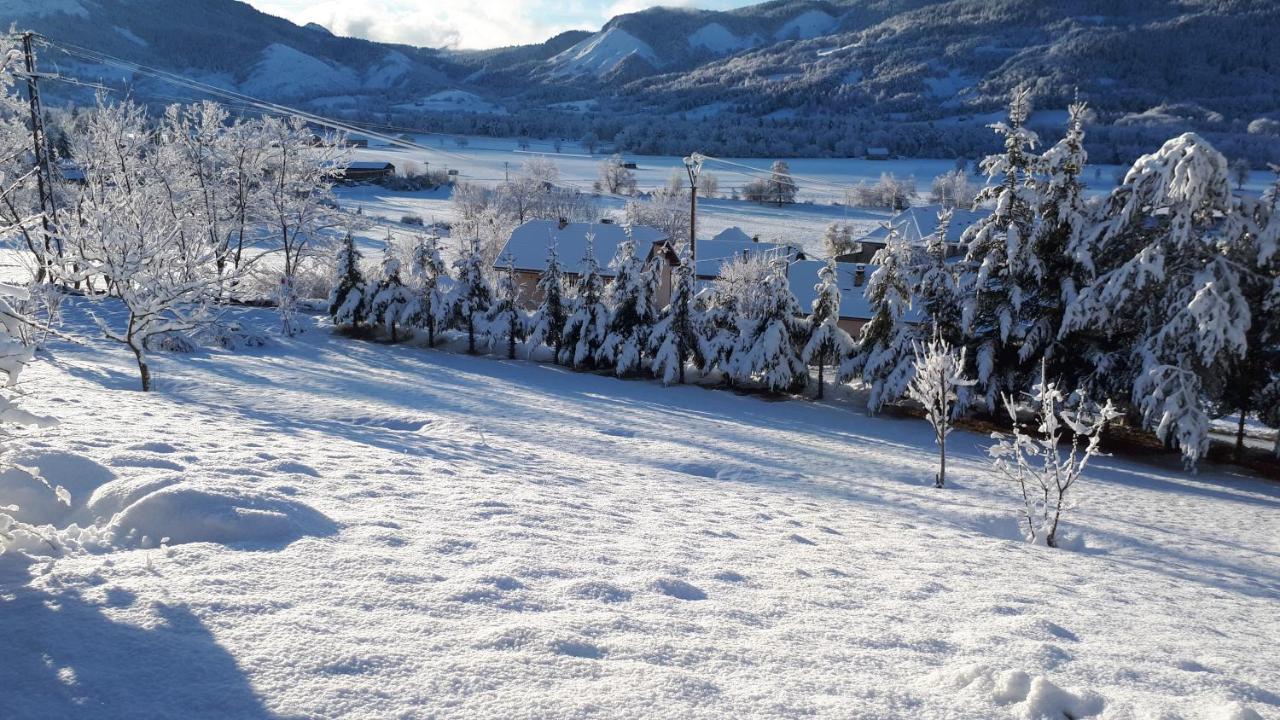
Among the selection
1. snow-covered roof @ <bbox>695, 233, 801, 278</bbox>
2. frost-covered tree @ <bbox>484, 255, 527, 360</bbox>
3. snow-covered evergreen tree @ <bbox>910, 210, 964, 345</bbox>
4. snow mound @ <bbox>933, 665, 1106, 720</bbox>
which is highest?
snow-covered roof @ <bbox>695, 233, 801, 278</bbox>

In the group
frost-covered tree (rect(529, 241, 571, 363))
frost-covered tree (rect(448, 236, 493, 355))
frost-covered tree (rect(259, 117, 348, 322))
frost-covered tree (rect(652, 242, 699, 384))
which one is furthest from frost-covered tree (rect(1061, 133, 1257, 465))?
frost-covered tree (rect(259, 117, 348, 322))

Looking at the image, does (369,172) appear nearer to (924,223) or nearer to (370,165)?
(370,165)

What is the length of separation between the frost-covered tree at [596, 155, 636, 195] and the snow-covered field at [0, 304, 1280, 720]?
79.7 m

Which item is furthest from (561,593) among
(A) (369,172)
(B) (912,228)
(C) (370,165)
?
(C) (370,165)

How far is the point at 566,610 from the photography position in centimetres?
531

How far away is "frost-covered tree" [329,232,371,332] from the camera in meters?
31.7

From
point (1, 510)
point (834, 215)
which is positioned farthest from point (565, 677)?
point (834, 215)

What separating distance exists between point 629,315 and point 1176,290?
1668 cm

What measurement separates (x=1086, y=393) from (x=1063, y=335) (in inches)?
67.0

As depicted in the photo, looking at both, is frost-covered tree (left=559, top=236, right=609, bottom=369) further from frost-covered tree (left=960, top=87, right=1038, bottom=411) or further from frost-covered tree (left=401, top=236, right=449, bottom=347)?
frost-covered tree (left=960, top=87, right=1038, bottom=411)

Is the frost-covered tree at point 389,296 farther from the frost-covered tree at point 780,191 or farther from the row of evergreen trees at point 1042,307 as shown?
the frost-covered tree at point 780,191

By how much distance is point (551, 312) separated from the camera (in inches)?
1158

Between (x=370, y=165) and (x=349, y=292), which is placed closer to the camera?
(x=349, y=292)

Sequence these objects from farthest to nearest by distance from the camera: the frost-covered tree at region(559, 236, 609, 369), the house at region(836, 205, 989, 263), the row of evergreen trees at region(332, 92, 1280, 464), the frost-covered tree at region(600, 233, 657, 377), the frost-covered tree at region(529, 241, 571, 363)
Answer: the house at region(836, 205, 989, 263) < the frost-covered tree at region(529, 241, 571, 363) < the frost-covered tree at region(559, 236, 609, 369) < the frost-covered tree at region(600, 233, 657, 377) < the row of evergreen trees at region(332, 92, 1280, 464)
